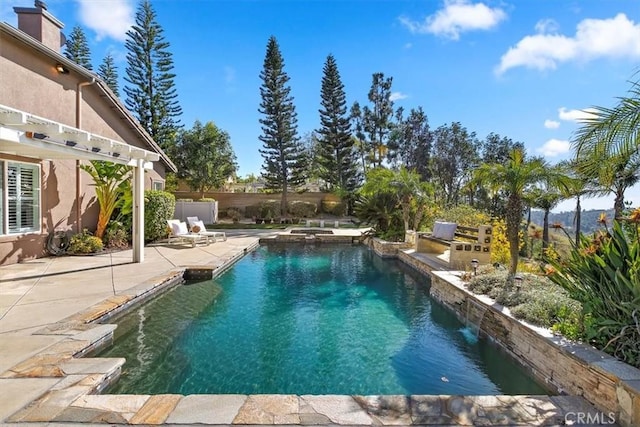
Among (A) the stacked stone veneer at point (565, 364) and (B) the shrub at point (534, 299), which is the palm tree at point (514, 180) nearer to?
(B) the shrub at point (534, 299)

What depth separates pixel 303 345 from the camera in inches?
183

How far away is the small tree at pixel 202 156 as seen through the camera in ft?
81.0

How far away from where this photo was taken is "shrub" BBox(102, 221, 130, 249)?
1059cm

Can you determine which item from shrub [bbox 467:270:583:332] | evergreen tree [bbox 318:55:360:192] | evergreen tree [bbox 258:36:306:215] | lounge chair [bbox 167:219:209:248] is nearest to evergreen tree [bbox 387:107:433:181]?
evergreen tree [bbox 318:55:360:192]

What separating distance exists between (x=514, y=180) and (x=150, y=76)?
78.1 ft

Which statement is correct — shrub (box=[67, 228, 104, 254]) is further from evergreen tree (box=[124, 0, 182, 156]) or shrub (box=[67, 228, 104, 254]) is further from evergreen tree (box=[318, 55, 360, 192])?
evergreen tree (box=[318, 55, 360, 192])

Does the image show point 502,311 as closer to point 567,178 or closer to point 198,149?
point 567,178

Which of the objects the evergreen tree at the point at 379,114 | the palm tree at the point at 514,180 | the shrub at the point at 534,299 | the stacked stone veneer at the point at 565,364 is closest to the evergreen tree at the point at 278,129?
the evergreen tree at the point at 379,114

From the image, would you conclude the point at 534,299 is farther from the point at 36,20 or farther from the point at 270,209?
the point at 270,209

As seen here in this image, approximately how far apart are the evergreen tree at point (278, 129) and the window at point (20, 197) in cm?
1783

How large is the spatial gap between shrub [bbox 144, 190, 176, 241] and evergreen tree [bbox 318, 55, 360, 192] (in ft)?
55.3

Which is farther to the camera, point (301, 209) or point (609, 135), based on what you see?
point (301, 209)

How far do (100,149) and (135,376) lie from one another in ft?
17.6

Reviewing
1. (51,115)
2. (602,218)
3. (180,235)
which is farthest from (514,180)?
(51,115)
